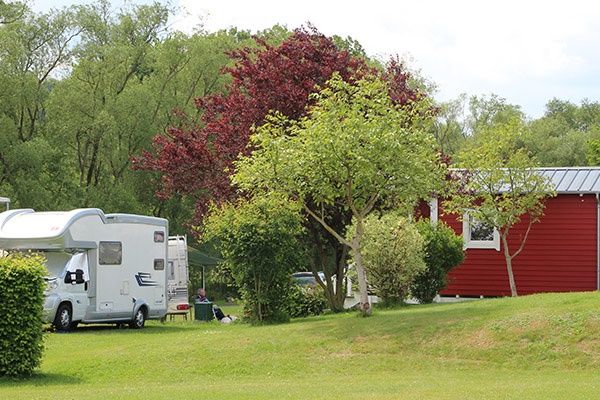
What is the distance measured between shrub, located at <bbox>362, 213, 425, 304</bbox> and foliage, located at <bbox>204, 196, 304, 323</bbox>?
277cm

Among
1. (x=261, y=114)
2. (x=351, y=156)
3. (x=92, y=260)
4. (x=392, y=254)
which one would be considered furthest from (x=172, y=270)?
(x=351, y=156)

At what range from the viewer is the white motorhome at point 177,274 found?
107 ft

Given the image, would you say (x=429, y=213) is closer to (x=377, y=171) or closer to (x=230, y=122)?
(x=230, y=122)

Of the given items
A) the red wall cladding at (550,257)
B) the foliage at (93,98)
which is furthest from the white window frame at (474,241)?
the foliage at (93,98)

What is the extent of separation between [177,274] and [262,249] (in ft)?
34.4

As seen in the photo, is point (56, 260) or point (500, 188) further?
point (500, 188)

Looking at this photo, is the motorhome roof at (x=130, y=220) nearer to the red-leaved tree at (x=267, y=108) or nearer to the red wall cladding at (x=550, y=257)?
the red-leaved tree at (x=267, y=108)

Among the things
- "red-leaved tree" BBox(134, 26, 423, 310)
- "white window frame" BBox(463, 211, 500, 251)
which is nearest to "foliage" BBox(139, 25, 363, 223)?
"red-leaved tree" BBox(134, 26, 423, 310)

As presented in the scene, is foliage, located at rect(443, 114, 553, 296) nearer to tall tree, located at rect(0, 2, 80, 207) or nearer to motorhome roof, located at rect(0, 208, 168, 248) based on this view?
motorhome roof, located at rect(0, 208, 168, 248)

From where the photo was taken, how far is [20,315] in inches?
671

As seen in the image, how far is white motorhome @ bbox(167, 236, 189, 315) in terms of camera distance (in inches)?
1280

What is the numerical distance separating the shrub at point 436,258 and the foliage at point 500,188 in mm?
851

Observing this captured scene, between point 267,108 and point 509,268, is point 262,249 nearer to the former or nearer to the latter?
point 267,108

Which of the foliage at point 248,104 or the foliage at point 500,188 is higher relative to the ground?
the foliage at point 248,104
